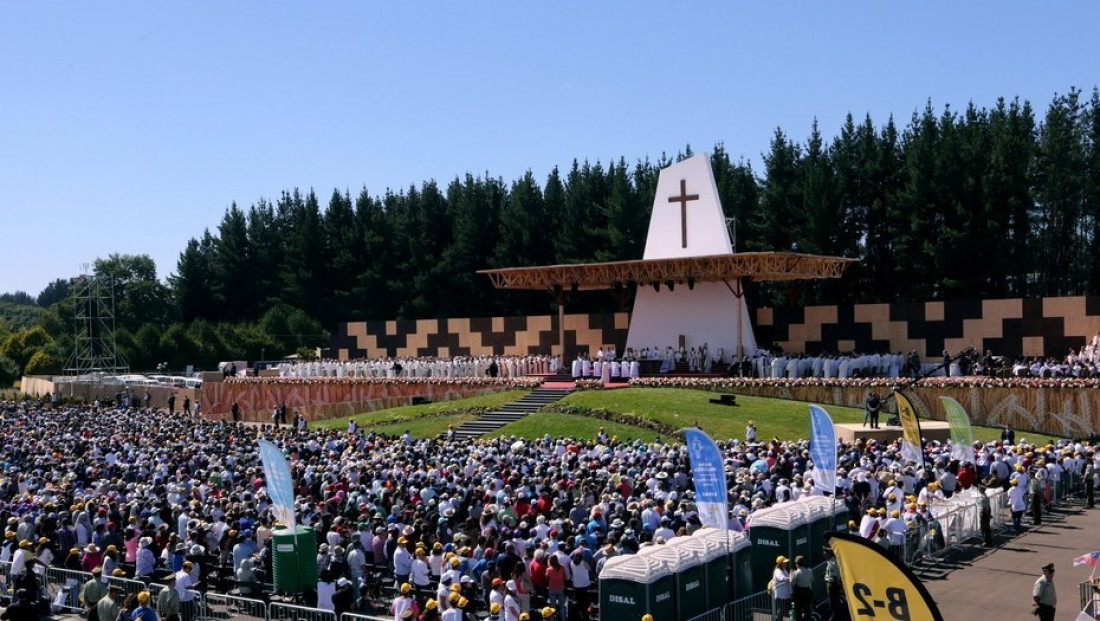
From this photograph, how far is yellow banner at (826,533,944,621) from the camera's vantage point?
7.54 metres

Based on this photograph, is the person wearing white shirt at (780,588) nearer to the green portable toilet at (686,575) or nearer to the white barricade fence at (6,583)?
the green portable toilet at (686,575)

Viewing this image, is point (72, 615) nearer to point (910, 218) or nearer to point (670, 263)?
point (670, 263)

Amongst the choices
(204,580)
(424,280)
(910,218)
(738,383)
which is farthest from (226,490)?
(424,280)

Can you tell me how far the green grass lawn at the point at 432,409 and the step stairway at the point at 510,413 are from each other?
61cm

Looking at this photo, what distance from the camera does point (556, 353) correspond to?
195ft

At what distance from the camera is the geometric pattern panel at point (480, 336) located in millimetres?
57719

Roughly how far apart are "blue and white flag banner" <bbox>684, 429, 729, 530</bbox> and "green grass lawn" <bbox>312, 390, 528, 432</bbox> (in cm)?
2682

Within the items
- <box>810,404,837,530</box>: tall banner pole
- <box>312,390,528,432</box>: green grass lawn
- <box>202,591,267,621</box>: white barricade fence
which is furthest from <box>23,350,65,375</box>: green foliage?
<box>810,404,837,530</box>: tall banner pole

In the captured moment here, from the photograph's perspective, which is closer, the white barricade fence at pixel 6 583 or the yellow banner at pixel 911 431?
the white barricade fence at pixel 6 583

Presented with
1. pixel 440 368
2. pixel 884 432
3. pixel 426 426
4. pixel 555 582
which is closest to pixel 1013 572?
pixel 555 582

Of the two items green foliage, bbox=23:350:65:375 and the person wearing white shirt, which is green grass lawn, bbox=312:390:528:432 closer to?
the person wearing white shirt

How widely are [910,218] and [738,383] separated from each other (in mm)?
21732

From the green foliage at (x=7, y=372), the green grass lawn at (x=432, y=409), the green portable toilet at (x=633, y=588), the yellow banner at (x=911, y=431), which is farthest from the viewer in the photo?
the green foliage at (x=7, y=372)

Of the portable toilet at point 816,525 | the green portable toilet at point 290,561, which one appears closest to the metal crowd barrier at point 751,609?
the portable toilet at point 816,525
